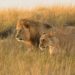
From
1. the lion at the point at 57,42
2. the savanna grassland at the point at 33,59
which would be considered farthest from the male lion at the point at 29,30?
the lion at the point at 57,42

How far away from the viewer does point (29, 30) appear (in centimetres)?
946

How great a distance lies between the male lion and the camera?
9.33 meters

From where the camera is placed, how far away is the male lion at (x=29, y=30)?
9328 mm

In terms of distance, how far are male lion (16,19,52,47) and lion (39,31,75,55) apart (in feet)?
2.77

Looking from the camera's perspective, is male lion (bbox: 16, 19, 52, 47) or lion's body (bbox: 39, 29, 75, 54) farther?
male lion (bbox: 16, 19, 52, 47)

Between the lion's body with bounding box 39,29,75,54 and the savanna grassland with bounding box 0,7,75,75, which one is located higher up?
the lion's body with bounding box 39,29,75,54

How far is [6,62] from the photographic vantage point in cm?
816

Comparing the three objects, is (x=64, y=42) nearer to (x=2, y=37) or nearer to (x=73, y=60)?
(x=73, y=60)

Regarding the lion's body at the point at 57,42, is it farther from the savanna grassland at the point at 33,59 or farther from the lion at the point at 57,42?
the savanna grassland at the point at 33,59

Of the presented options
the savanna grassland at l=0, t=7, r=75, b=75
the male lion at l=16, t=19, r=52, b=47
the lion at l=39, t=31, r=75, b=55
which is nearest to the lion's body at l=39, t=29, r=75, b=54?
the lion at l=39, t=31, r=75, b=55

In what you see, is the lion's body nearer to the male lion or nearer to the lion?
the lion

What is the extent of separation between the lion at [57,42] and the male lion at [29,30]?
2.77 feet

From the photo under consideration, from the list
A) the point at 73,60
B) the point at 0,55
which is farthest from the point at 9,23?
the point at 73,60

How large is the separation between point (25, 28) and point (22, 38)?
0.21 metres
